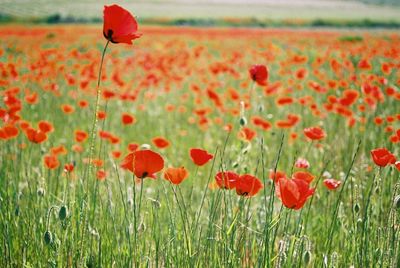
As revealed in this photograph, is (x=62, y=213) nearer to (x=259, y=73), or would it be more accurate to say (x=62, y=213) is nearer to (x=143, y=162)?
Answer: (x=143, y=162)


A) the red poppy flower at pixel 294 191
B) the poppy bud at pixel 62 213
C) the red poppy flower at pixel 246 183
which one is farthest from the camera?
the poppy bud at pixel 62 213

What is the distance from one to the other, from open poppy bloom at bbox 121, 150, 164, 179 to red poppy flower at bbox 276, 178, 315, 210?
0.37 meters

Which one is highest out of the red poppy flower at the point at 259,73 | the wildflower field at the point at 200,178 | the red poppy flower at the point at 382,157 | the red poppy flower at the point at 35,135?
the red poppy flower at the point at 259,73

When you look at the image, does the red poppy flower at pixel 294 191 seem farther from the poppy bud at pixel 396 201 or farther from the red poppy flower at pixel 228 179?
the poppy bud at pixel 396 201

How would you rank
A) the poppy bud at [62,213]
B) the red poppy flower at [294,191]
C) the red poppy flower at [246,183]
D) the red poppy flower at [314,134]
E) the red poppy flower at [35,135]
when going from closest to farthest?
1. the red poppy flower at [294,191]
2. the red poppy flower at [246,183]
3. the poppy bud at [62,213]
4. the red poppy flower at [314,134]
5. the red poppy flower at [35,135]

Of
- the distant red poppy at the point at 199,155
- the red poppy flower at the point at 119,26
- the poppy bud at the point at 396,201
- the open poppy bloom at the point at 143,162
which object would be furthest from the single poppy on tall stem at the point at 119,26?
the poppy bud at the point at 396,201

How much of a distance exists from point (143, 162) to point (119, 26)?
0.45 meters

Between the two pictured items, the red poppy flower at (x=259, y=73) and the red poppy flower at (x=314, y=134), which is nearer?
the red poppy flower at (x=314, y=134)

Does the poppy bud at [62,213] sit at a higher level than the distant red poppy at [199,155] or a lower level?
lower

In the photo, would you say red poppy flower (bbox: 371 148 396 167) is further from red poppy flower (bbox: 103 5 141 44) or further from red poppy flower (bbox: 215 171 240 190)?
red poppy flower (bbox: 103 5 141 44)

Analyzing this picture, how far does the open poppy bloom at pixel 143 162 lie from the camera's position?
1.50m

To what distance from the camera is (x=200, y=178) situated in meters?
3.77


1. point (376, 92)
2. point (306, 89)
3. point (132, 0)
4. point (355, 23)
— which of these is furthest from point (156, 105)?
point (132, 0)

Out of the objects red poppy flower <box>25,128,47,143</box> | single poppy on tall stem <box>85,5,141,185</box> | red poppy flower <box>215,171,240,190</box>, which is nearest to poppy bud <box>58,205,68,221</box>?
single poppy on tall stem <box>85,5,141,185</box>
